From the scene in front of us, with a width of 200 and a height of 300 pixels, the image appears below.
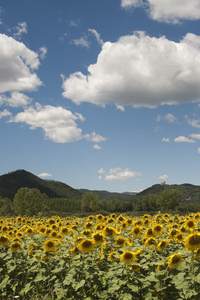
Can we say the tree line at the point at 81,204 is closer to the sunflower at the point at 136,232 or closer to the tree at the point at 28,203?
the tree at the point at 28,203

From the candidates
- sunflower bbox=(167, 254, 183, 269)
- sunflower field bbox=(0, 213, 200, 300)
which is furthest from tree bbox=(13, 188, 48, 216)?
sunflower bbox=(167, 254, 183, 269)

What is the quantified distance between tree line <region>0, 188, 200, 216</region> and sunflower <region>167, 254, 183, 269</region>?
14379mm

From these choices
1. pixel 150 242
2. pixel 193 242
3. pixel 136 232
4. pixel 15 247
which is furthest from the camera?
pixel 136 232

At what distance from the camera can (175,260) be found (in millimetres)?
5438

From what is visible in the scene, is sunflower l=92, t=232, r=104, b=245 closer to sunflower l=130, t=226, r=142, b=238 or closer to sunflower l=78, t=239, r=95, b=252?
sunflower l=78, t=239, r=95, b=252

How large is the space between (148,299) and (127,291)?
48 cm

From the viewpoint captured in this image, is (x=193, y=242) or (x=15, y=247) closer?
(x=193, y=242)

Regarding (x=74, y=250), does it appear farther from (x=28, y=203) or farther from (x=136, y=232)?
(x=28, y=203)

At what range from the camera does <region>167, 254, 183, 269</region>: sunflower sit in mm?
5398

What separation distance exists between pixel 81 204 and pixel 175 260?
113159 mm

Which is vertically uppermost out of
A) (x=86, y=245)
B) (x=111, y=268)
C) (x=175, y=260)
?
(x=86, y=245)

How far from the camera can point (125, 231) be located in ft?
29.8

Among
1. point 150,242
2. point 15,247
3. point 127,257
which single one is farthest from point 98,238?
point 15,247

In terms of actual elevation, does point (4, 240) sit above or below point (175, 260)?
below
